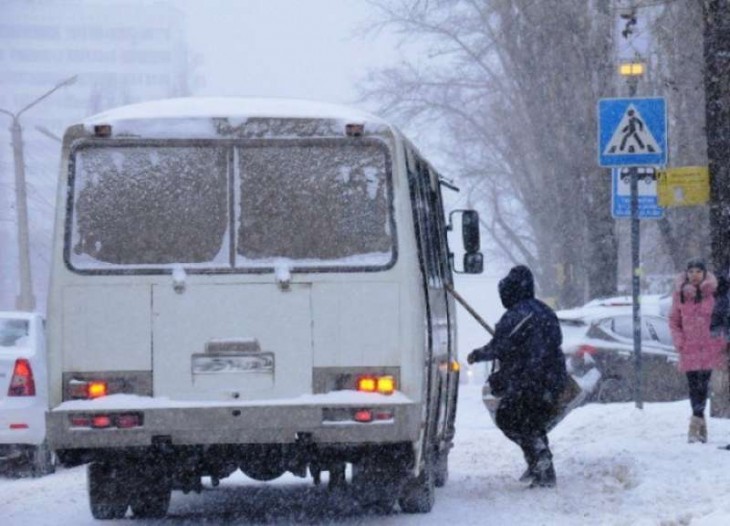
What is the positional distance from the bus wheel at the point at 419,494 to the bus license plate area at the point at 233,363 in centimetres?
191

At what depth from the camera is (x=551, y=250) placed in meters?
53.0

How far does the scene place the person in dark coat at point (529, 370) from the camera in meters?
14.3

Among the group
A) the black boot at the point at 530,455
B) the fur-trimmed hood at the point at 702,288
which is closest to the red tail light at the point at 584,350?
the fur-trimmed hood at the point at 702,288

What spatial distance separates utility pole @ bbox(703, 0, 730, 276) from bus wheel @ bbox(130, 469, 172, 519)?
5998mm

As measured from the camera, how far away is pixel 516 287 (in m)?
14.4

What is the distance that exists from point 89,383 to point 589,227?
1029 inches

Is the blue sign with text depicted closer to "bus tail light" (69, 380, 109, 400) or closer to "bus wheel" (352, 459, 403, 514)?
"bus wheel" (352, 459, 403, 514)

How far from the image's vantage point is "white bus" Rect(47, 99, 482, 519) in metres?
11.2

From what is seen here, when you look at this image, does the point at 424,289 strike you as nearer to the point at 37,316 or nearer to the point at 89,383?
the point at 89,383

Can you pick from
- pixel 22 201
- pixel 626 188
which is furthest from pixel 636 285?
pixel 22 201

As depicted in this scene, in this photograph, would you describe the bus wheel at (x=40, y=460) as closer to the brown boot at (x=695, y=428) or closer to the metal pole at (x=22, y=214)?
the brown boot at (x=695, y=428)

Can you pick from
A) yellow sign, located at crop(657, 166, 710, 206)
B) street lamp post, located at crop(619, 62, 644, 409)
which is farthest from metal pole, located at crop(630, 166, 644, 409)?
yellow sign, located at crop(657, 166, 710, 206)

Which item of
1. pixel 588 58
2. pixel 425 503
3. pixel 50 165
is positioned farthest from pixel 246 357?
pixel 50 165

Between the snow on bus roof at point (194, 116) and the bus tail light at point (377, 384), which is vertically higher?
the snow on bus roof at point (194, 116)
